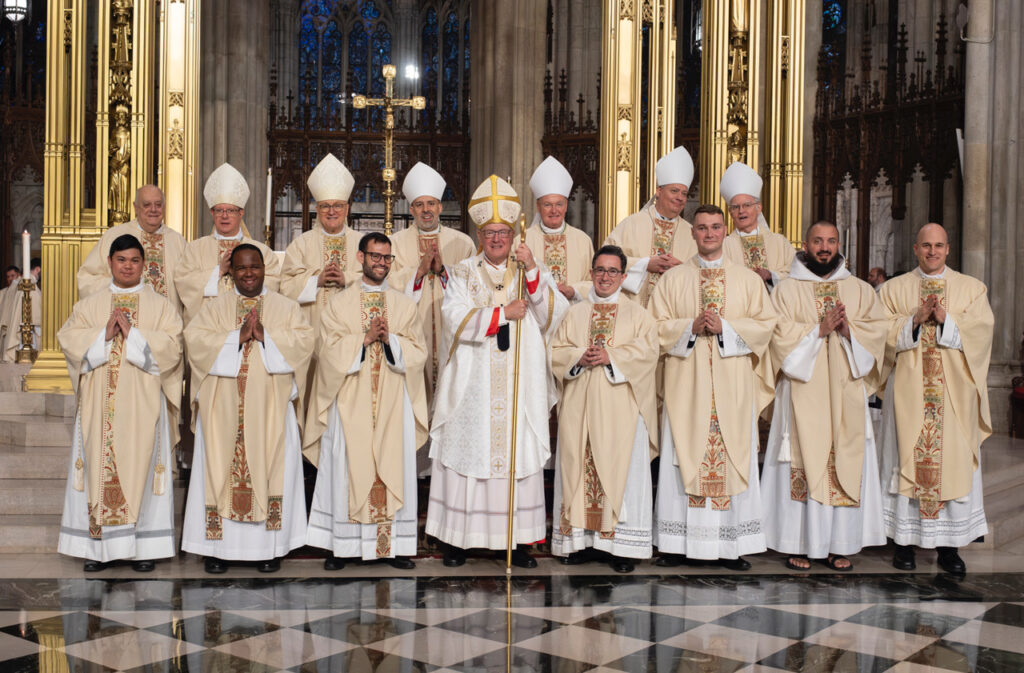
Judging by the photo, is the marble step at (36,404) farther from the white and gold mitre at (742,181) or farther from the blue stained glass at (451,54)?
the blue stained glass at (451,54)

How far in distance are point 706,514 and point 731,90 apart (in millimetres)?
3996

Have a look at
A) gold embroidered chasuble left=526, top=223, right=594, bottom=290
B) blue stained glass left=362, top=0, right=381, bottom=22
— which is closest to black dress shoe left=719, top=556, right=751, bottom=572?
gold embroidered chasuble left=526, top=223, right=594, bottom=290

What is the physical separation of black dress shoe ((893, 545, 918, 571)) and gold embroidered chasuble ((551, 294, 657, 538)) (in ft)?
5.29

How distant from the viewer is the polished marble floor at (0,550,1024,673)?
486 centimetres

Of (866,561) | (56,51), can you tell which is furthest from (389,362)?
(56,51)

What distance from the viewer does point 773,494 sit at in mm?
6871

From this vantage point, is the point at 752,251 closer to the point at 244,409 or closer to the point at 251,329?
the point at 251,329

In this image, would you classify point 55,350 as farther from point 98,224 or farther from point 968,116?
point 968,116

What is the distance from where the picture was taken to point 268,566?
6.42 metres

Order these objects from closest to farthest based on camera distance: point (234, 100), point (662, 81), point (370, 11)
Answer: point (662, 81) → point (234, 100) → point (370, 11)

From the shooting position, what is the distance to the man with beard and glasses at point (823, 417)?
21.9ft

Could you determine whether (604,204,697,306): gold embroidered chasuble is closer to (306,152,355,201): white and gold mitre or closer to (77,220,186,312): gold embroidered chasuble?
(306,152,355,201): white and gold mitre

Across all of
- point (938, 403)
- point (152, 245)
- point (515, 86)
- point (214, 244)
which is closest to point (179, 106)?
point (152, 245)

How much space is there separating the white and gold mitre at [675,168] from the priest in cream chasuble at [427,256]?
1349mm
